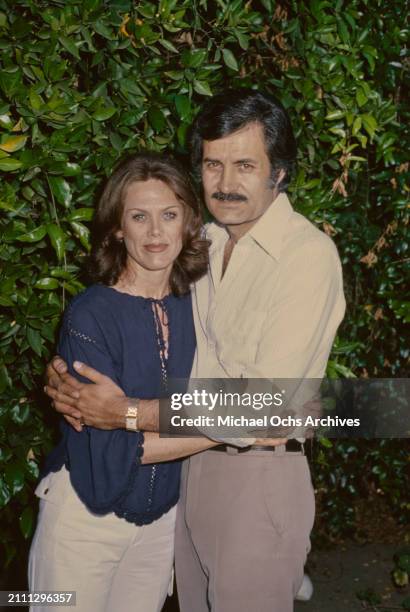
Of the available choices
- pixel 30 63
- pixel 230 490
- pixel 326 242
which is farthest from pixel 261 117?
pixel 230 490

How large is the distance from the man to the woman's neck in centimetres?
17

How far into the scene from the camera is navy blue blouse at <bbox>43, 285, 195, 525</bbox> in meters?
2.05

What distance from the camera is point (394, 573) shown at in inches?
147

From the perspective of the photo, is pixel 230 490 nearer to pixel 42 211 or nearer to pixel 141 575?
pixel 141 575

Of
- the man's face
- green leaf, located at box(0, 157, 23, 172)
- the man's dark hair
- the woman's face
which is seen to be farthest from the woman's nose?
green leaf, located at box(0, 157, 23, 172)

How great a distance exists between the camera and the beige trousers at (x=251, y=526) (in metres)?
2.15

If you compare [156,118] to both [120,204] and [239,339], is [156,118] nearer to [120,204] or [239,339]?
[120,204]

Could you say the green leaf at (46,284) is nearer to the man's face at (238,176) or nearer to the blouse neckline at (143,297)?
the blouse neckline at (143,297)

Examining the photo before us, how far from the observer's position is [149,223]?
2.18 metres

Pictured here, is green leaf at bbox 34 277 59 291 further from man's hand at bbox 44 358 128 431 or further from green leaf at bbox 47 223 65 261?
man's hand at bbox 44 358 128 431

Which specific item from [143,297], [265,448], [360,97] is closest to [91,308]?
[143,297]

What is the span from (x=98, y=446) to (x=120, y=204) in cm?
71

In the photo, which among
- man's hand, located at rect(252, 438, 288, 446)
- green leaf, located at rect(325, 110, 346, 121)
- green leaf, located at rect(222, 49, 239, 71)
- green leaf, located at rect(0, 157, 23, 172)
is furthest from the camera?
green leaf, located at rect(325, 110, 346, 121)

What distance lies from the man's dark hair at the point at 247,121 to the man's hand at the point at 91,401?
78cm
